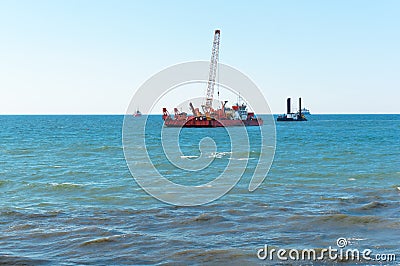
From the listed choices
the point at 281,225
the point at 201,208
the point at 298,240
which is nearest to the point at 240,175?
the point at 201,208

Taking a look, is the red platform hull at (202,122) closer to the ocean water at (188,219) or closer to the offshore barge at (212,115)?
the offshore barge at (212,115)

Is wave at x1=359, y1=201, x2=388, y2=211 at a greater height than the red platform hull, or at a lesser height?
lesser

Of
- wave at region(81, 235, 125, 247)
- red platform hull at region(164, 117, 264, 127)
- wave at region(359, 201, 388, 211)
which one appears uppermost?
red platform hull at region(164, 117, 264, 127)

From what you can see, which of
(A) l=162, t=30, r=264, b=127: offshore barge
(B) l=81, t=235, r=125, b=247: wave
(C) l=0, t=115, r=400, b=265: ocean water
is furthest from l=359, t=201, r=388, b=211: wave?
(A) l=162, t=30, r=264, b=127: offshore barge

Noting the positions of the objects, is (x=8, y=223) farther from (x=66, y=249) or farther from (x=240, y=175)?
(x=240, y=175)

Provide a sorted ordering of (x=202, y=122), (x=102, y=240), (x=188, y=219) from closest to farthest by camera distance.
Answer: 1. (x=102, y=240)
2. (x=188, y=219)
3. (x=202, y=122)

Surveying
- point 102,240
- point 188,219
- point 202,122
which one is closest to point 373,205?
point 188,219

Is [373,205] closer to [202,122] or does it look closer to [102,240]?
[102,240]

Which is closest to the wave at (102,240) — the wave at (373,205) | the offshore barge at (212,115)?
the wave at (373,205)

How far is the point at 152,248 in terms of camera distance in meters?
13.3

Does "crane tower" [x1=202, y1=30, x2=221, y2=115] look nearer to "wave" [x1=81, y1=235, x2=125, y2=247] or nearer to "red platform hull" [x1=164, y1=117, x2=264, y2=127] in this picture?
"red platform hull" [x1=164, y1=117, x2=264, y2=127]

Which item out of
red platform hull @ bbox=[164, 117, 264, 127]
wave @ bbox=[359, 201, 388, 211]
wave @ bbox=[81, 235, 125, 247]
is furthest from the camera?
red platform hull @ bbox=[164, 117, 264, 127]

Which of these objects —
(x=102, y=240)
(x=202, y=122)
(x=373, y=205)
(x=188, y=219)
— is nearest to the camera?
(x=102, y=240)

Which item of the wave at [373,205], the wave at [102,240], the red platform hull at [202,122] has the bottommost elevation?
the wave at [102,240]
